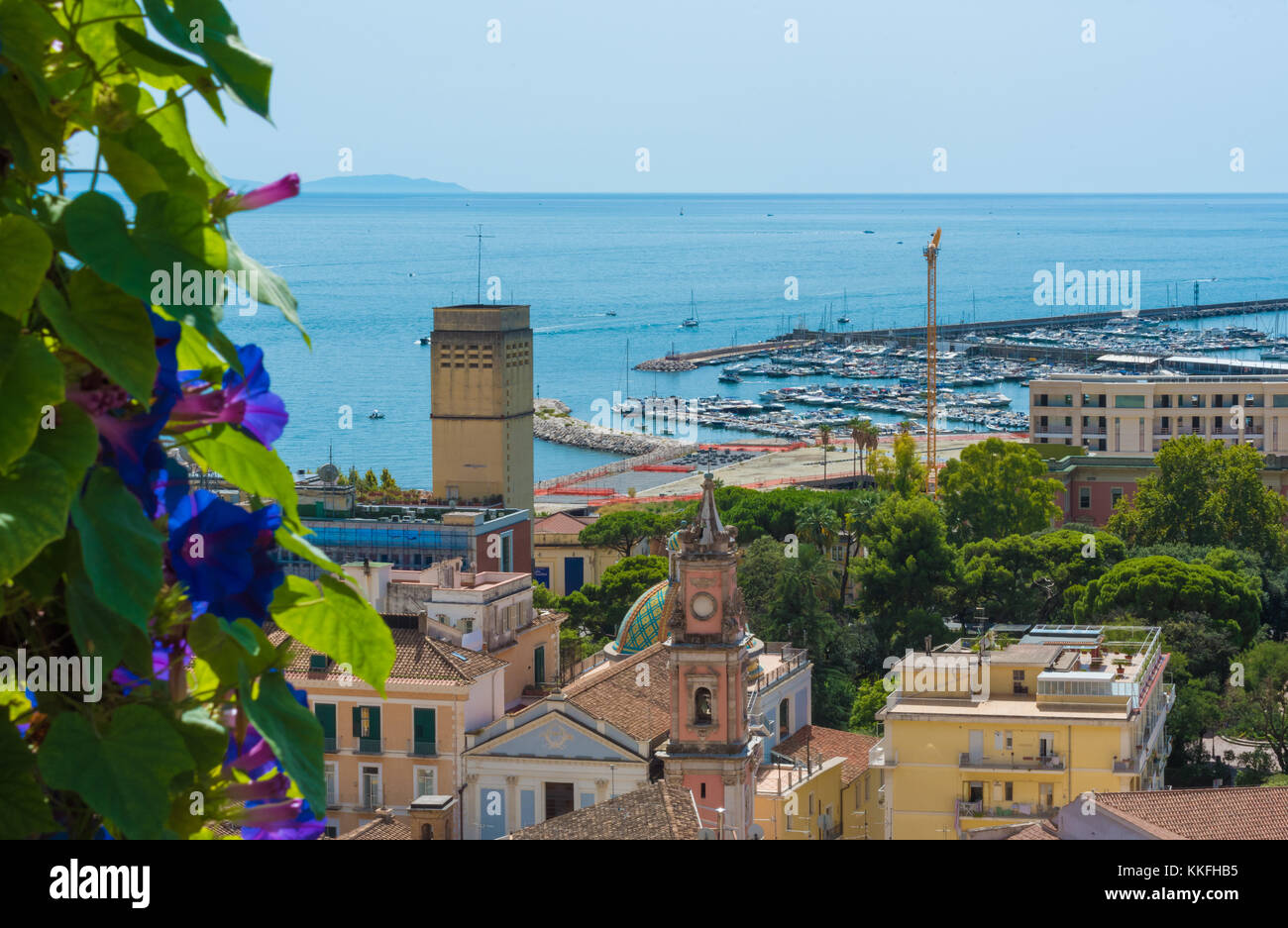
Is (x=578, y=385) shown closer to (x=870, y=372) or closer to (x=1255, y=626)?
(x=870, y=372)

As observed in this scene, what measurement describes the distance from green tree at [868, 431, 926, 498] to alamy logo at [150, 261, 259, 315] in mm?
51841

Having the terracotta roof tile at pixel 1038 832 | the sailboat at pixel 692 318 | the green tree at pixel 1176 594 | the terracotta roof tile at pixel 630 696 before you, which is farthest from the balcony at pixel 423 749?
the sailboat at pixel 692 318

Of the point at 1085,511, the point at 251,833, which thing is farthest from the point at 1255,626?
the point at 251,833

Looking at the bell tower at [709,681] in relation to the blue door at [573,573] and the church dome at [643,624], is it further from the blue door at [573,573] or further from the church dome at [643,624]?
the blue door at [573,573]

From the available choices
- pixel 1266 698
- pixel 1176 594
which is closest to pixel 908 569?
pixel 1176 594

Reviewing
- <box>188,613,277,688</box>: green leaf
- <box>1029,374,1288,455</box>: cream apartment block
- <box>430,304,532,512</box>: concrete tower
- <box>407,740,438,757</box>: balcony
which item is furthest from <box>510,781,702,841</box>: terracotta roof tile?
<box>1029,374,1288,455</box>: cream apartment block

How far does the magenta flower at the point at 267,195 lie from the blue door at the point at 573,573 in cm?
4698

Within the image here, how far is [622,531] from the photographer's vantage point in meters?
47.5

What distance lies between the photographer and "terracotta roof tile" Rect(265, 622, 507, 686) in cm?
2336

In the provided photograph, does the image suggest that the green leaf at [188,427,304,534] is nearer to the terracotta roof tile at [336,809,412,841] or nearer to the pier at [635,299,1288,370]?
the terracotta roof tile at [336,809,412,841]

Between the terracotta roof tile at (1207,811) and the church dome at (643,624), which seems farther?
the church dome at (643,624)

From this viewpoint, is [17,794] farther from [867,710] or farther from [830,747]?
[867,710]

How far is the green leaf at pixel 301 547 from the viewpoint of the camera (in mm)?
1682

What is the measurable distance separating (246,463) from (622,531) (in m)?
45.9
